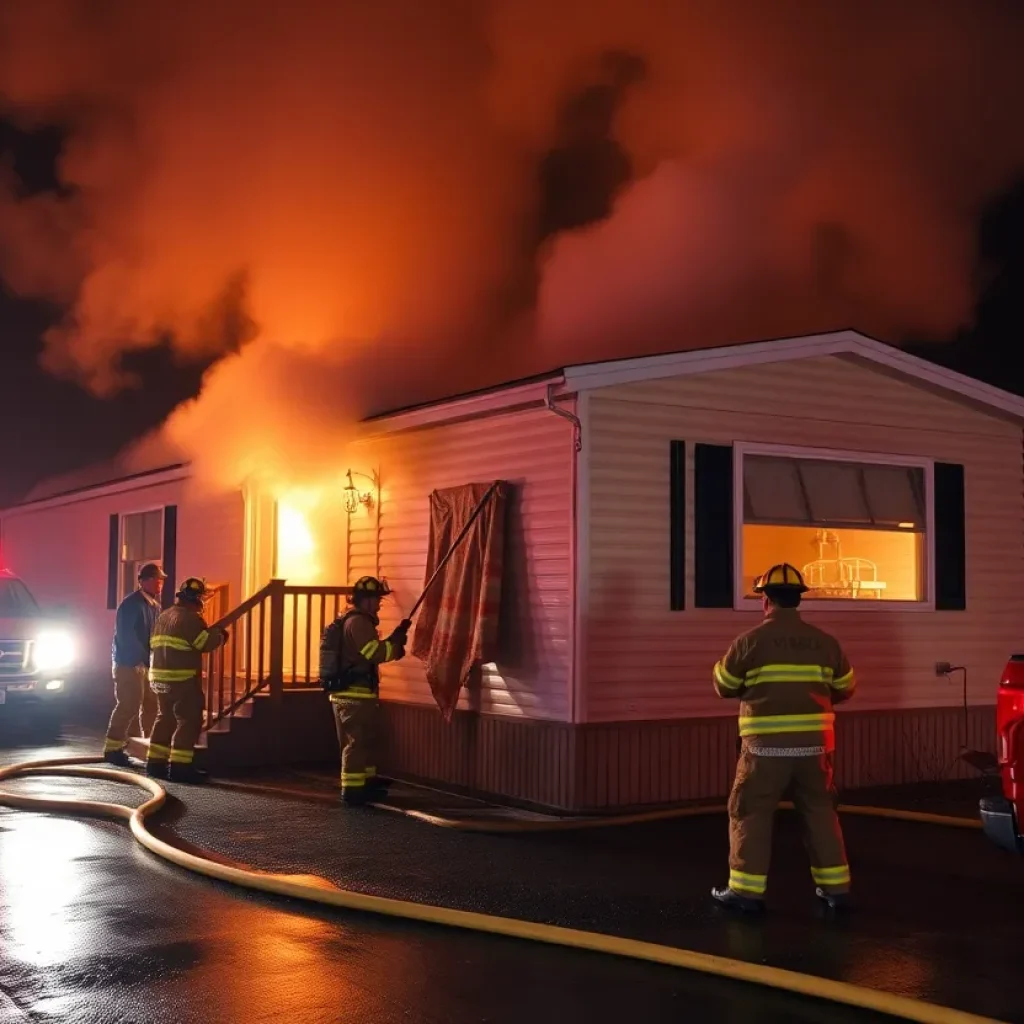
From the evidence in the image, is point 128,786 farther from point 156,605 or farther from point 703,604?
point 703,604

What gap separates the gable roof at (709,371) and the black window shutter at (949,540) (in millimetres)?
755

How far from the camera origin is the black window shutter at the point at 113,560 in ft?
57.3

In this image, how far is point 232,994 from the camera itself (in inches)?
201

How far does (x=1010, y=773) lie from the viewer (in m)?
6.52

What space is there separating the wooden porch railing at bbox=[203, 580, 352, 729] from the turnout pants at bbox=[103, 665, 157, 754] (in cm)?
58

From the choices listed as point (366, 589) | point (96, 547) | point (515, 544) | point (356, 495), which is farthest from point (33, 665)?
point (515, 544)

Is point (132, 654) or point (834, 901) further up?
point (132, 654)

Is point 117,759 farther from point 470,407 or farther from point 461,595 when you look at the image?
point 470,407

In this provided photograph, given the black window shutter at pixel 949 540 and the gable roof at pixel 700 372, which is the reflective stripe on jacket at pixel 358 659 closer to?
the gable roof at pixel 700 372

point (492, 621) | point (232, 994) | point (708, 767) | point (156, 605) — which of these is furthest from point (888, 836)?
point (156, 605)

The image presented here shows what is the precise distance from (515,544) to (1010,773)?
15.0 feet

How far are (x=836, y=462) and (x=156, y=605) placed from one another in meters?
6.55

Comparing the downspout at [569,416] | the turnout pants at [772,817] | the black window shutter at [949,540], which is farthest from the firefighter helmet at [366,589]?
the black window shutter at [949,540]

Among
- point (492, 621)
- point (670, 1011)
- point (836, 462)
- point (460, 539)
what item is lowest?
point (670, 1011)
